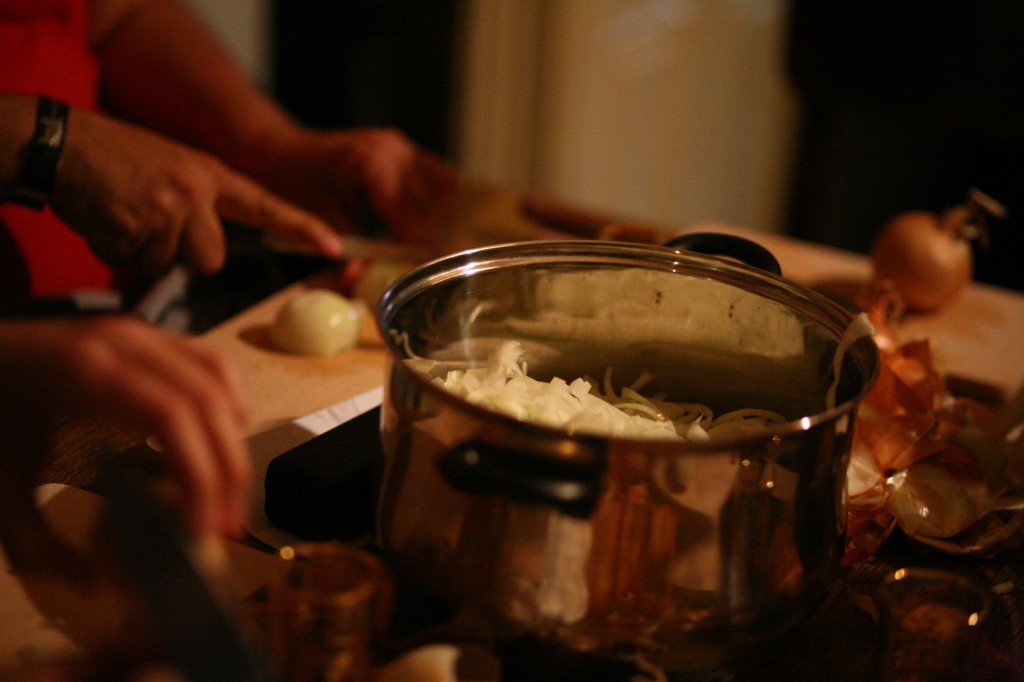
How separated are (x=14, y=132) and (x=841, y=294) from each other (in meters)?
0.97

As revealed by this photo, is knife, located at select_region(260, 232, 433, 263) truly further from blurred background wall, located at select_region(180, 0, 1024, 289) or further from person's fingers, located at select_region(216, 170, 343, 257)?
blurred background wall, located at select_region(180, 0, 1024, 289)

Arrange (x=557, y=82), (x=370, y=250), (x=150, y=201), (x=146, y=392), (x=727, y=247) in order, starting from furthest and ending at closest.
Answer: (x=557, y=82) → (x=370, y=250) → (x=150, y=201) → (x=727, y=247) → (x=146, y=392)

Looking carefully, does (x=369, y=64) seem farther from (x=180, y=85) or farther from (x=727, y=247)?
(x=727, y=247)

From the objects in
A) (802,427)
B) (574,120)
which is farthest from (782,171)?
(802,427)

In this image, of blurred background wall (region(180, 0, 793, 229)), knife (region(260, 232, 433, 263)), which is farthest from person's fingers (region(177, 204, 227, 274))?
blurred background wall (region(180, 0, 793, 229))

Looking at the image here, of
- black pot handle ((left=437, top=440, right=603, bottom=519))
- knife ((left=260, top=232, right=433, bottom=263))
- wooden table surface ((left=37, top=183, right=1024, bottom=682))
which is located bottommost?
wooden table surface ((left=37, top=183, right=1024, bottom=682))

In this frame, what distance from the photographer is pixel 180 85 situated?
Result: 123 cm

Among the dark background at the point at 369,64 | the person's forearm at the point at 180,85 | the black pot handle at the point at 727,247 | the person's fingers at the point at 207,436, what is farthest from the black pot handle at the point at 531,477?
the dark background at the point at 369,64

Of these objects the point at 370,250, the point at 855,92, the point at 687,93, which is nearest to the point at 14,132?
the point at 370,250

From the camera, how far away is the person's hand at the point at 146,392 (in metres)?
0.36

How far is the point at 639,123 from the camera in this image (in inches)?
100

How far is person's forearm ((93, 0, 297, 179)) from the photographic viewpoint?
1.20 metres

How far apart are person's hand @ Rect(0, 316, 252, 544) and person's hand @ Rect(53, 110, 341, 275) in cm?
51

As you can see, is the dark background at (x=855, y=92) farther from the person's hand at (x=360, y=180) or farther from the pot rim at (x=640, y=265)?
the pot rim at (x=640, y=265)
